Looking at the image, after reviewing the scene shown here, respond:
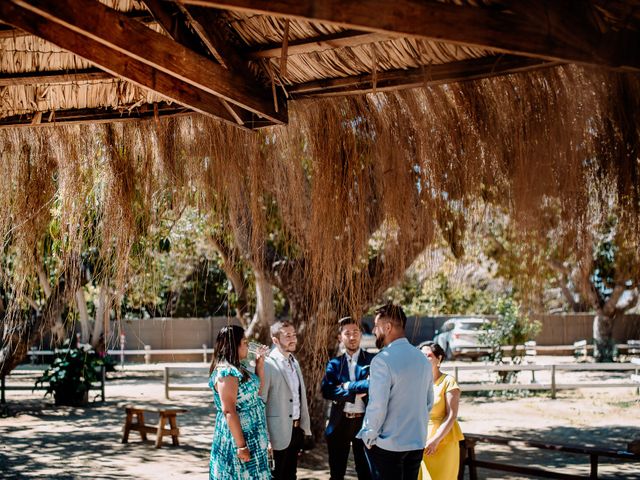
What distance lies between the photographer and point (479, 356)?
22156 millimetres

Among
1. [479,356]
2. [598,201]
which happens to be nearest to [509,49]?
[598,201]

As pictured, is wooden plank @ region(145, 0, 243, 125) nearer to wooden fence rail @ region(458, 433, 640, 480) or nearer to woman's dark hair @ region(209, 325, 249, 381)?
woman's dark hair @ region(209, 325, 249, 381)

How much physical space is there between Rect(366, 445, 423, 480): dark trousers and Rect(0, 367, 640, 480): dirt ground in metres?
3.49

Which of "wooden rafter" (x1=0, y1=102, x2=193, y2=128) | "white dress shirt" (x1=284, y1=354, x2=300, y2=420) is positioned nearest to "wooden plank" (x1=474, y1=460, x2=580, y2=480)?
"white dress shirt" (x1=284, y1=354, x2=300, y2=420)

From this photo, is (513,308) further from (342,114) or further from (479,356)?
(342,114)

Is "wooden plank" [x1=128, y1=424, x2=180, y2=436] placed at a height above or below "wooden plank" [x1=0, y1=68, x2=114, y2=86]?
below

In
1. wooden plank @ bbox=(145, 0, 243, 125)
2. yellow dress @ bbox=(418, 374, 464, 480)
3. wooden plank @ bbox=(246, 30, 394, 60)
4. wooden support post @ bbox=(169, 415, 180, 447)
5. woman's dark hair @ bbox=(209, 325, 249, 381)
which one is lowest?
wooden support post @ bbox=(169, 415, 180, 447)

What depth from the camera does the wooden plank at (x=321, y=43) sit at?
3199 millimetres

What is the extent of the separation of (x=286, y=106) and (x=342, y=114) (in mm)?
306

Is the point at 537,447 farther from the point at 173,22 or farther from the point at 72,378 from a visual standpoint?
the point at 72,378

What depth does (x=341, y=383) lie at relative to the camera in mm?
5605

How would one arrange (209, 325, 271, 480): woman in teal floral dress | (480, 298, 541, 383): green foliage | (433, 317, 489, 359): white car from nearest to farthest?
(209, 325, 271, 480): woman in teal floral dress
(480, 298, 541, 383): green foliage
(433, 317, 489, 359): white car

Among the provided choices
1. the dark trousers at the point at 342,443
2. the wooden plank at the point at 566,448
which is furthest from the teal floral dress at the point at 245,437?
the wooden plank at the point at 566,448

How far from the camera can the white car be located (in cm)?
2159
